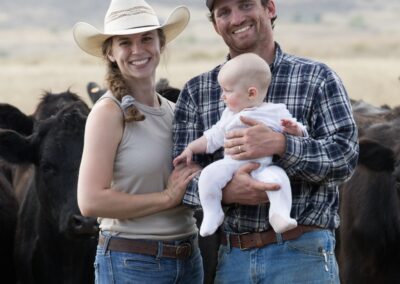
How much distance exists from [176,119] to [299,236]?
101 cm

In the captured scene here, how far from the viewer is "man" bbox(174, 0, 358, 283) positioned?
17.8 ft

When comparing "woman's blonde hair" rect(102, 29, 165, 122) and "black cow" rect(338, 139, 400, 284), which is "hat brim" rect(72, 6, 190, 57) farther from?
"black cow" rect(338, 139, 400, 284)

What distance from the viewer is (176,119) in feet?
19.5

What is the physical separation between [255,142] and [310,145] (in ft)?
0.98

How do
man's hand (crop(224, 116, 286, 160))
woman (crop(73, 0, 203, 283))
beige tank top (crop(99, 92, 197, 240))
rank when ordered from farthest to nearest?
beige tank top (crop(99, 92, 197, 240)) < woman (crop(73, 0, 203, 283)) < man's hand (crop(224, 116, 286, 160))

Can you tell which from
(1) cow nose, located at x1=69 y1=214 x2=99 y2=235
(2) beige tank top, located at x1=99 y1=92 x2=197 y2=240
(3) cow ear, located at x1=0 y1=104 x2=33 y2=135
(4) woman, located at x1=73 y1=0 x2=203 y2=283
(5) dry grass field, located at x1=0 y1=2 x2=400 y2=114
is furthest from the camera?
(5) dry grass field, located at x1=0 y1=2 x2=400 y2=114

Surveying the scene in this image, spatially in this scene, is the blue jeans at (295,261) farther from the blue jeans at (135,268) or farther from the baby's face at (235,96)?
the baby's face at (235,96)

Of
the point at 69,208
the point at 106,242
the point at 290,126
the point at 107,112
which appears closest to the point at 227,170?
the point at 290,126

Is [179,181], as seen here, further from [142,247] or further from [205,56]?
[205,56]

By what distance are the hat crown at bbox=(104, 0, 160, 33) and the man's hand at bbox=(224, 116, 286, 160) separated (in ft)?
3.18

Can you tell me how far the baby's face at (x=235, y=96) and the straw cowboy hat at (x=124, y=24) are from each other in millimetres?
695

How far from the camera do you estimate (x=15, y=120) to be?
28.5 ft

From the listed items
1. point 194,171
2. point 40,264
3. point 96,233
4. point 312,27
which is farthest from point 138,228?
point 312,27

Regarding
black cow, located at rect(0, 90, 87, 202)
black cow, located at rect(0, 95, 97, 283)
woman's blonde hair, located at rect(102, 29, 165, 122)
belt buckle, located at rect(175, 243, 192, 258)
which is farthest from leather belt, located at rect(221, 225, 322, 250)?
black cow, located at rect(0, 90, 87, 202)
